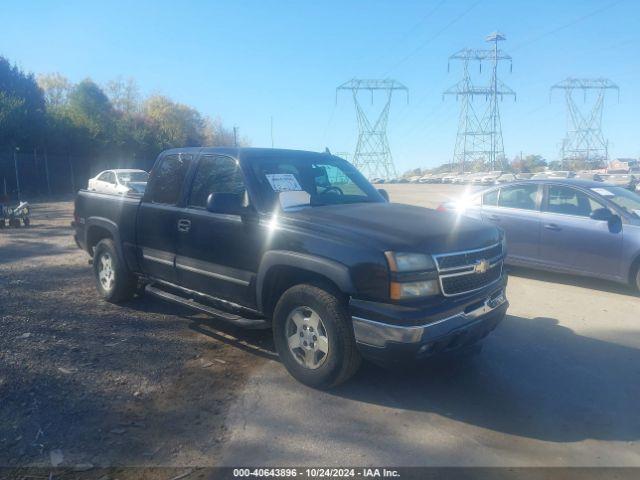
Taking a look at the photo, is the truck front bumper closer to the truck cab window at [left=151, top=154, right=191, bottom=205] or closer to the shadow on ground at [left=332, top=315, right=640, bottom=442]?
the shadow on ground at [left=332, top=315, right=640, bottom=442]

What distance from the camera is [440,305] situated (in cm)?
380

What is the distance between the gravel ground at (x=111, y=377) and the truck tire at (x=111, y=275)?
0.17 m

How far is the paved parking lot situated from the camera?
3.35 meters

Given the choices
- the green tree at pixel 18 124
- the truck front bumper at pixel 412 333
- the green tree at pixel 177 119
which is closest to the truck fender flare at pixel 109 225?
the truck front bumper at pixel 412 333

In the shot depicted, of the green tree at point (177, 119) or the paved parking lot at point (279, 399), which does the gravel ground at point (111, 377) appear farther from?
the green tree at point (177, 119)

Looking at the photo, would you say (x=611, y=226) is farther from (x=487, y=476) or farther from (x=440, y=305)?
(x=487, y=476)

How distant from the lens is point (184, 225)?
5.16m

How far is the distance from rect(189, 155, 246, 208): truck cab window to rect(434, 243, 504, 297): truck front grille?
197 cm

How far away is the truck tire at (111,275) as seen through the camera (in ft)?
20.2

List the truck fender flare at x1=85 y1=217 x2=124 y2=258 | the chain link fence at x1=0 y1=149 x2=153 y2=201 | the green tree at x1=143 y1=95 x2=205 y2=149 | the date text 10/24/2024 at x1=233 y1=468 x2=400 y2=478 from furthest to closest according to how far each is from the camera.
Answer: the green tree at x1=143 y1=95 x2=205 y2=149
the chain link fence at x1=0 y1=149 x2=153 y2=201
the truck fender flare at x1=85 y1=217 x2=124 y2=258
the date text 10/24/2024 at x1=233 y1=468 x2=400 y2=478

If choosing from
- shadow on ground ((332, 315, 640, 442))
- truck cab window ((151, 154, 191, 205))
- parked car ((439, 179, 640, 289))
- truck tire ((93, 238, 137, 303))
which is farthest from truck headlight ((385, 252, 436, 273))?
parked car ((439, 179, 640, 289))

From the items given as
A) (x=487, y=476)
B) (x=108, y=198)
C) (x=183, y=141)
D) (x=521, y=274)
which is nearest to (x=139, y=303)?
(x=108, y=198)

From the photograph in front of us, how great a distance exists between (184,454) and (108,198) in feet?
13.0

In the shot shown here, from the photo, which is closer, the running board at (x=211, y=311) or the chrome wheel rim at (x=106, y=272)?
the running board at (x=211, y=311)
